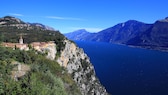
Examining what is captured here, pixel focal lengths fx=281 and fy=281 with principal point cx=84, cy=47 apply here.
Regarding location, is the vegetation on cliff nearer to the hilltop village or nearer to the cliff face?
the hilltop village

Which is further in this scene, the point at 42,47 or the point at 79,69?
the point at 79,69

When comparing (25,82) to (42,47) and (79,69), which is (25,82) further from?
(79,69)

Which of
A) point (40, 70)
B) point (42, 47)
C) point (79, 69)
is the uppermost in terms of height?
point (42, 47)

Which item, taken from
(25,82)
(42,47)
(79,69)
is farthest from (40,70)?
(79,69)

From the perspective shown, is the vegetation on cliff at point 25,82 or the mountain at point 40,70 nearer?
the vegetation on cliff at point 25,82

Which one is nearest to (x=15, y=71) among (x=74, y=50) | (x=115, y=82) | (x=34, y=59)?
(x=34, y=59)

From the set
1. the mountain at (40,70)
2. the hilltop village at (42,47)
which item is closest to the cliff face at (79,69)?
the mountain at (40,70)

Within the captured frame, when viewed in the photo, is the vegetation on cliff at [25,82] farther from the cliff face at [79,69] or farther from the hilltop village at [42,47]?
the cliff face at [79,69]

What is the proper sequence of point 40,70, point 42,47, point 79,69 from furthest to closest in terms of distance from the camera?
point 79,69 < point 42,47 < point 40,70
